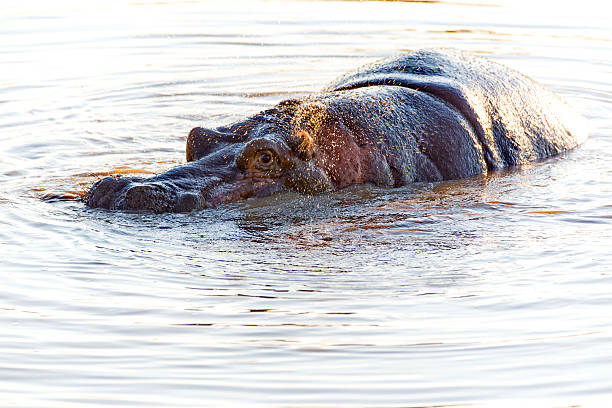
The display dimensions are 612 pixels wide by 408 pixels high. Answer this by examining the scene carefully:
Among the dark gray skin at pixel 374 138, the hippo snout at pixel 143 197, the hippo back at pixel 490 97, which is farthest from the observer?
the hippo back at pixel 490 97

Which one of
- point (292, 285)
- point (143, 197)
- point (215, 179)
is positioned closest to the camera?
point (292, 285)

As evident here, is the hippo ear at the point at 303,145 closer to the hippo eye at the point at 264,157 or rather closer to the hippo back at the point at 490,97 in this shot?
the hippo eye at the point at 264,157

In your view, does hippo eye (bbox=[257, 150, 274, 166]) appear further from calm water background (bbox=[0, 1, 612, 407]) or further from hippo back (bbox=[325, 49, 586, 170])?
hippo back (bbox=[325, 49, 586, 170])

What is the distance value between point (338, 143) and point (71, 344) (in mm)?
3012

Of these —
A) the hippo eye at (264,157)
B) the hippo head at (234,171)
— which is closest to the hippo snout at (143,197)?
Result: the hippo head at (234,171)

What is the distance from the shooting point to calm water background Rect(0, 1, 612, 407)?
13.1 ft

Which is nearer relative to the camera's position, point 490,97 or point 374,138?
point 374,138

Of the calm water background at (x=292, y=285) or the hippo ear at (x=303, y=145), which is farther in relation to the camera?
the hippo ear at (x=303, y=145)

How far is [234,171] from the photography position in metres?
6.55

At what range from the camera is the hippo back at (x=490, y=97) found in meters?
7.67

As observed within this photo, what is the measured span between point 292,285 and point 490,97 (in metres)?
3.51

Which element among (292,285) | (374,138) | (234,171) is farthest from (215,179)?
(292,285)

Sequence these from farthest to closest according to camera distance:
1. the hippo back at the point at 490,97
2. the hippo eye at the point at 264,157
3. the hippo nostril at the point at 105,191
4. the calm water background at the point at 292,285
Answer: the hippo back at the point at 490,97
the hippo eye at the point at 264,157
the hippo nostril at the point at 105,191
the calm water background at the point at 292,285

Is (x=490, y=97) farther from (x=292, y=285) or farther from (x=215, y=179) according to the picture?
(x=292, y=285)
